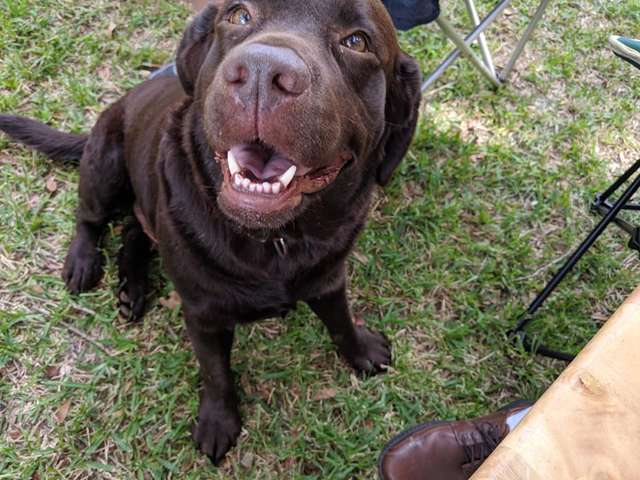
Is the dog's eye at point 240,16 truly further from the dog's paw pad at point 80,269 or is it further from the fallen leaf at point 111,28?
the fallen leaf at point 111,28

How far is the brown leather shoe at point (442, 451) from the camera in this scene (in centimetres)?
216

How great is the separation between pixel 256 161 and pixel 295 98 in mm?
273

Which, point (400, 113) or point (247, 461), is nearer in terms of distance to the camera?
point (400, 113)

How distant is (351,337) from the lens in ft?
7.92

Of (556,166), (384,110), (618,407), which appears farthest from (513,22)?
(618,407)

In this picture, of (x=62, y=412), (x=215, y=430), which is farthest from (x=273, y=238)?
(x=62, y=412)

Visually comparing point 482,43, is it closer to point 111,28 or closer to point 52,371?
point 111,28

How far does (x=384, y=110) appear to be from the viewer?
176 cm

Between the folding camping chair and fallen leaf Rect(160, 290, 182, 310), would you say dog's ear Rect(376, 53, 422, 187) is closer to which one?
the folding camping chair

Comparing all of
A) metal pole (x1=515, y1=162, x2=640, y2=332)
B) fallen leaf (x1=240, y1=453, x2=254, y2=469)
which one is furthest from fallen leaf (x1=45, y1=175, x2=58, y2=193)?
metal pole (x1=515, y1=162, x2=640, y2=332)

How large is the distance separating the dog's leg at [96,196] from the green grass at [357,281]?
0.34 feet

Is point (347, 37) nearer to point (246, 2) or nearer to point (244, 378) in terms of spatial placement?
point (246, 2)

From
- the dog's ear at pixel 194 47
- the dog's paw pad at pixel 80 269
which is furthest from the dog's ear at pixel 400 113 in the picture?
the dog's paw pad at pixel 80 269

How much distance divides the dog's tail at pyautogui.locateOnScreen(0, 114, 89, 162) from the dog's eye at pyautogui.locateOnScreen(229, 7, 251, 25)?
1.52m
